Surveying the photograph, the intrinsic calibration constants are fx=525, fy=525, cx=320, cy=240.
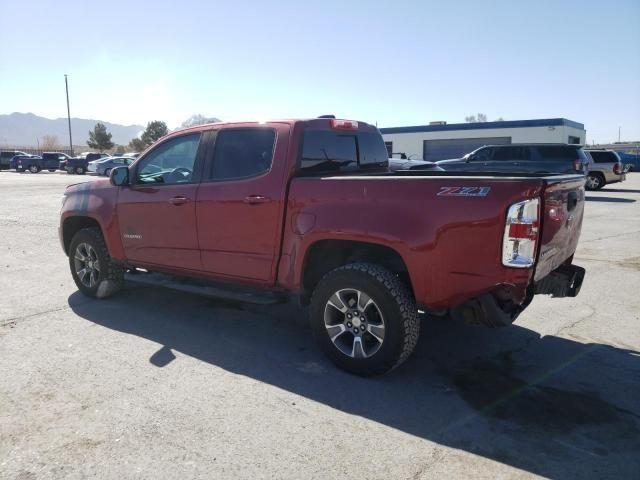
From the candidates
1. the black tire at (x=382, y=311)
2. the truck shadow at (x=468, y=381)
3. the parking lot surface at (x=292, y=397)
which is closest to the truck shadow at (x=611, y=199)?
the parking lot surface at (x=292, y=397)

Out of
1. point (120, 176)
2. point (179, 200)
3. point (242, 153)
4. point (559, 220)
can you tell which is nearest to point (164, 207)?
point (179, 200)

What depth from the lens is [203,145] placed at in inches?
195

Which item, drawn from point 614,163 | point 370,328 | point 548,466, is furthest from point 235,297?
point 614,163

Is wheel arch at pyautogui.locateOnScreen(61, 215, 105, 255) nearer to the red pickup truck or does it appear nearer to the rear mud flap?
the red pickup truck

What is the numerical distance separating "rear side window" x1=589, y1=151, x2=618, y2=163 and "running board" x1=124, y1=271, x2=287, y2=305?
71.5 feet

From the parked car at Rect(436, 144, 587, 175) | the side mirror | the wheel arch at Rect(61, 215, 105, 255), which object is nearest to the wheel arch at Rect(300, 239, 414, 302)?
the side mirror

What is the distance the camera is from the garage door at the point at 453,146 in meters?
39.0

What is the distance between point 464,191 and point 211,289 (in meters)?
2.66

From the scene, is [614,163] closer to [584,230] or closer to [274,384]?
[584,230]

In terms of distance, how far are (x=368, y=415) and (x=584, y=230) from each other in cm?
967

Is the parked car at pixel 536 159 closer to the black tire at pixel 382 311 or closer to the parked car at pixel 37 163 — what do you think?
the black tire at pixel 382 311

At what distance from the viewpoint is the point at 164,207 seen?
5.16 meters

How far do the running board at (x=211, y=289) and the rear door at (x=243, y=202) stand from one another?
161mm

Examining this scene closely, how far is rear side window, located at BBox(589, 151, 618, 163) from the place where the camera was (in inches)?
883
